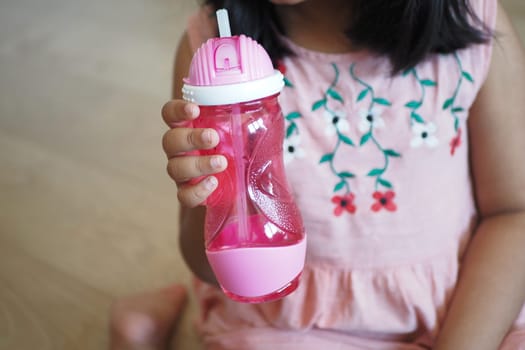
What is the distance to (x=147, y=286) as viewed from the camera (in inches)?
39.2

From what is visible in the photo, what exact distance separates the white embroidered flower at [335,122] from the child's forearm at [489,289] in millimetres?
217

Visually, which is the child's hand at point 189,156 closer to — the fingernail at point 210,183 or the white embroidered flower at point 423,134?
the fingernail at point 210,183

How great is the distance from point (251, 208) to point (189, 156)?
3.2 inches

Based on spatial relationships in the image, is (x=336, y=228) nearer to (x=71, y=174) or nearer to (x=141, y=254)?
(x=141, y=254)

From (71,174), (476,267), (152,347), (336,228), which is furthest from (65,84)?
(476,267)

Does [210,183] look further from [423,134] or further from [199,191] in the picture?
[423,134]

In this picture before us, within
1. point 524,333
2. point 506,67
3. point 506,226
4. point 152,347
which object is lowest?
point 152,347

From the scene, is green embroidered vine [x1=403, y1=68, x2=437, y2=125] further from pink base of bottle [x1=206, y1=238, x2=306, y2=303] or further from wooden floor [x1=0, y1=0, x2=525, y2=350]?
wooden floor [x1=0, y1=0, x2=525, y2=350]

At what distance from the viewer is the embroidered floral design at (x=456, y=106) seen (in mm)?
671

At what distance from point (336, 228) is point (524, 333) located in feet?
0.80

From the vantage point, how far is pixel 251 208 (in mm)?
520

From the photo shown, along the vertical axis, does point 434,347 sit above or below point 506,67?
below

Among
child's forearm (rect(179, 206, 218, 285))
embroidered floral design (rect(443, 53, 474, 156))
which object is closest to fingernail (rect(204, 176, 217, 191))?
child's forearm (rect(179, 206, 218, 285))

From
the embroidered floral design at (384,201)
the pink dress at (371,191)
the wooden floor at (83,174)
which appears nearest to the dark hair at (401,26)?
the pink dress at (371,191)
